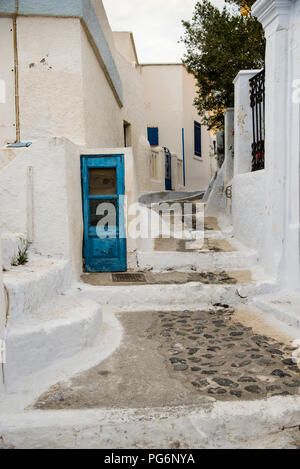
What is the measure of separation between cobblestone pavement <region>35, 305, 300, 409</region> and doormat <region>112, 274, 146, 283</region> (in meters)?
1.30

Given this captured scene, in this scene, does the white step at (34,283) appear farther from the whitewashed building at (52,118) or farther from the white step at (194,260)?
the white step at (194,260)

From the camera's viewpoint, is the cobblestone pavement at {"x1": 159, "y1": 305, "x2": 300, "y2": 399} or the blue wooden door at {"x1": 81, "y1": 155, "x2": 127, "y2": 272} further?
the blue wooden door at {"x1": 81, "y1": 155, "x2": 127, "y2": 272}

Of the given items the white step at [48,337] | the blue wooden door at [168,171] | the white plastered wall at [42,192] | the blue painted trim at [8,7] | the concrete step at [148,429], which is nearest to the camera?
the concrete step at [148,429]

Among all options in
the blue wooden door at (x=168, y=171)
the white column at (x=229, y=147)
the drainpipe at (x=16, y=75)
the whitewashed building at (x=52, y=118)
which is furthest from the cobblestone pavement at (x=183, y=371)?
the blue wooden door at (x=168, y=171)

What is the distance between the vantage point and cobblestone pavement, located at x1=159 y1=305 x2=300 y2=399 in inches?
113

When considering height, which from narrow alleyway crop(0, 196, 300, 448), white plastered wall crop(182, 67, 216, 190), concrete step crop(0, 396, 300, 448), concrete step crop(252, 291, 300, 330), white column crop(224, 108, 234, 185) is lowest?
concrete step crop(0, 396, 300, 448)

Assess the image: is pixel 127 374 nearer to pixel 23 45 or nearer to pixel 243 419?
pixel 243 419

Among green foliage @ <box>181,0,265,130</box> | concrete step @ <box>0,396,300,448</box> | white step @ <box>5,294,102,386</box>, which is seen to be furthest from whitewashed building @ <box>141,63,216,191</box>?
concrete step @ <box>0,396,300,448</box>

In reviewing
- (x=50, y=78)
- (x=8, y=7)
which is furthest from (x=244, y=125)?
(x=8, y=7)

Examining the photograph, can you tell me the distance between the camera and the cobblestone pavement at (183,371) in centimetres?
275

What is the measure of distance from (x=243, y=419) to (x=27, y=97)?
5859mm

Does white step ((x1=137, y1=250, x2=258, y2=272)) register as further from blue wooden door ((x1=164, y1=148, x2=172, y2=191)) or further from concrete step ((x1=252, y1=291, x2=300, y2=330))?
blue wooden door ((x1=164, y1=148, x2=172, y2=191))

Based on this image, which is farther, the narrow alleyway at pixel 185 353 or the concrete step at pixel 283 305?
the concrete step at pixel 283 305

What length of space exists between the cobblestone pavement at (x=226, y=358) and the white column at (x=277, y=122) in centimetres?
128
